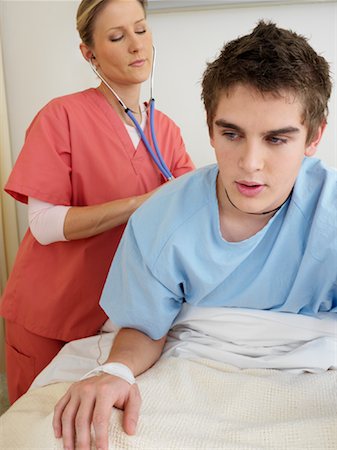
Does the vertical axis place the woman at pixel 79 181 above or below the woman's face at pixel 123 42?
below

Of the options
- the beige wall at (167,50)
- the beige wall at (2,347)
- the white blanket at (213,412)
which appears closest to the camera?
the white blanket at (213,412)

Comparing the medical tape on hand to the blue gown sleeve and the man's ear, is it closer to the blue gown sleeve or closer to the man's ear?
the blue gown sleeve

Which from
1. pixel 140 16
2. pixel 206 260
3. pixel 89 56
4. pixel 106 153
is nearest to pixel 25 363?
pixel 106 153

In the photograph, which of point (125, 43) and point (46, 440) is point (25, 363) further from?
point (125, 43)

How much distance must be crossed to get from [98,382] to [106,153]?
0.70 metres

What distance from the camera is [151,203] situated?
41.8 inches

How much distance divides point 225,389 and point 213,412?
72 mm

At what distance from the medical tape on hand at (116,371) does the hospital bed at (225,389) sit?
32 millimetres

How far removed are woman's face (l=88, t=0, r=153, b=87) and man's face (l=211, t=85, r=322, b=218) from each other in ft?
1.70

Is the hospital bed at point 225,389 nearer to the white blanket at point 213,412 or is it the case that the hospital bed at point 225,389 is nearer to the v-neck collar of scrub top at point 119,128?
the white blanket at point 213,412

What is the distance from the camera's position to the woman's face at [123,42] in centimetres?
138

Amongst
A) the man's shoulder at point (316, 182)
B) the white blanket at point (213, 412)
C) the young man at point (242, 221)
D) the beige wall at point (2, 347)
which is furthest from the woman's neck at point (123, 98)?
the beige wall at point (2, 347)

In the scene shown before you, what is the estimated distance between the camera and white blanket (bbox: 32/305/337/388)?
3.19 ft

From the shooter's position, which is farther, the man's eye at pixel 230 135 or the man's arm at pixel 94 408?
the man's eye at pixel 230 135
